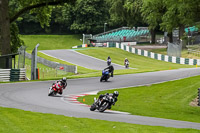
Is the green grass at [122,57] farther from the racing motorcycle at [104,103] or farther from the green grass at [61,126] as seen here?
the green grass at [61,126]

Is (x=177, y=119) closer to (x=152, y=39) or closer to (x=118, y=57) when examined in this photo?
(x=118, y=57)

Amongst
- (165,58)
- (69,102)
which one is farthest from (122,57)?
(69,102)

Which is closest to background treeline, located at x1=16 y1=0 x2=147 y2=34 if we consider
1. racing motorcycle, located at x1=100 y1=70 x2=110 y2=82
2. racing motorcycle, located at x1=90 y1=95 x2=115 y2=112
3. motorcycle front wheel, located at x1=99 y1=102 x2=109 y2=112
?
racing motorcycle, located at x1=100 y1=70 x2=110 y2=82

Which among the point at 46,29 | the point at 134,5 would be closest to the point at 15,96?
the point at 134,5

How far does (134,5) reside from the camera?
74.4 meters

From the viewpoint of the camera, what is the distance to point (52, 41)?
9469 cm

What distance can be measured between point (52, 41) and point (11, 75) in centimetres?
6418

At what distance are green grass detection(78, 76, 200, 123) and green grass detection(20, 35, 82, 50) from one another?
64890mm

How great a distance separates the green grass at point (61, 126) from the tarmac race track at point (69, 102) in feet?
4.24

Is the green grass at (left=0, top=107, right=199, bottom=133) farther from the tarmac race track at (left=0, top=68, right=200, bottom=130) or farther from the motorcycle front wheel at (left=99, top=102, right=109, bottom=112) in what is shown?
the motorcycle front wheel at (left=99, top=102, right=109, bottom=112)

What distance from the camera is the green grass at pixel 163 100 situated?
56.6ft

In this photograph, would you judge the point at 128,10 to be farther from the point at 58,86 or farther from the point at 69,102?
the point at 69,102

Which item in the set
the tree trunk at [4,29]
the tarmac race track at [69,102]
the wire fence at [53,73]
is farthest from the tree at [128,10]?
the tarmac race track at [69,102]

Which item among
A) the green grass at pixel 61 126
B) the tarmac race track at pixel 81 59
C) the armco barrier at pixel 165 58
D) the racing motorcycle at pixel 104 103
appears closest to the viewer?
the green grass at pixel 61 126
